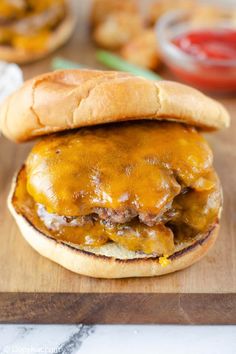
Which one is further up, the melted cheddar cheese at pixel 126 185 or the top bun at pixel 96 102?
the top bun at pixel 96 102

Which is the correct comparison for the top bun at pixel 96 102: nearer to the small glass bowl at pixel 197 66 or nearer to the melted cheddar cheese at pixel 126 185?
the melted cheddar cheese at pixel 126 185

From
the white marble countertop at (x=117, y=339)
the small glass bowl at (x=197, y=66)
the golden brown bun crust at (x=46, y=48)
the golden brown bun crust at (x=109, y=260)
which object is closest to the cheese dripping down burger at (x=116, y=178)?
the golden brown bun crust at (x=109, y=260)

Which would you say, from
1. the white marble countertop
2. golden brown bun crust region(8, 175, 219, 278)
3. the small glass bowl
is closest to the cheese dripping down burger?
golden brown bun crust region(8, 175, 219, 278)

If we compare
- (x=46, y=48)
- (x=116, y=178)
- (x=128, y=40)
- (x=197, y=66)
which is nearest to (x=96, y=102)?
(x=116, y=178)

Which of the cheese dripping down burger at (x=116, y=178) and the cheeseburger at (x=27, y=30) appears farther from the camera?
the cheeseburger at (x=27, y=30)

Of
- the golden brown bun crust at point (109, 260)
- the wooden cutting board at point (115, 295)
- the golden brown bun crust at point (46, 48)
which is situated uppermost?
the golden brown bun crust at point (46, 48)

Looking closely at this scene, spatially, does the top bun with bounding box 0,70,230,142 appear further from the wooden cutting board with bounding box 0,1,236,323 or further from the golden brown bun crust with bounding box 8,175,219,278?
the wooden cutting board with bounding box 0,1,236,323

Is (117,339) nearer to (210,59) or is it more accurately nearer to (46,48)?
A: (210,59)
